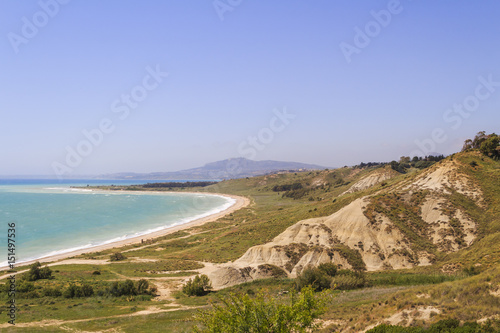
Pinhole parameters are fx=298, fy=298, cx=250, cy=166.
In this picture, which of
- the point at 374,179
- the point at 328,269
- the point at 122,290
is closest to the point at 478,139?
the point at 374,179

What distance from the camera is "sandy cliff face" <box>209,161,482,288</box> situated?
146ft

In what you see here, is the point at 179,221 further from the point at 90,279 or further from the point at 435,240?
the point at 435,240

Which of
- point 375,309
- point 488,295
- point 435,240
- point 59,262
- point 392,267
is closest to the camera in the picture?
point 488,295

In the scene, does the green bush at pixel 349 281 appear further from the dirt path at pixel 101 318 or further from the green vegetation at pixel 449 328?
the green vegetation at pixel 449 328

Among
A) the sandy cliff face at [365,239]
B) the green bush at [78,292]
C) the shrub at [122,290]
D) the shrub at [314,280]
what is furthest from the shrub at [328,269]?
the green bush at [78,292]

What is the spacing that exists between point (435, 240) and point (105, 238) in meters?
83.2

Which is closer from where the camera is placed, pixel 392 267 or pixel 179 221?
pixel 392 267

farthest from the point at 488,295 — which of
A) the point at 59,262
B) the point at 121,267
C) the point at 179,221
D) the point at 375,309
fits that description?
the point at 179,221

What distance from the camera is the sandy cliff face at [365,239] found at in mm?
44625

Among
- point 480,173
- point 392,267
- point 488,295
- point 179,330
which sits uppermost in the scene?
point 480,173

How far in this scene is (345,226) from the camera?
2144 inches

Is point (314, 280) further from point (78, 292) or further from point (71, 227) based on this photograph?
point (71, 227)

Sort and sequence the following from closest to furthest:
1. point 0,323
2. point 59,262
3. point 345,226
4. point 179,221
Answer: point 0,323, point 345,226, point 59,262, point 179,221

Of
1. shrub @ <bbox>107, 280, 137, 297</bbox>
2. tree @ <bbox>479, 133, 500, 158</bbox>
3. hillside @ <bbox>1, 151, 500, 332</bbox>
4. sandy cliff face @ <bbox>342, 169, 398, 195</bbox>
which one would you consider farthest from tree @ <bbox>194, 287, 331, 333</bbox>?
sandy cliff face @ <bbox>342, 169, 398, 195</bbox>
